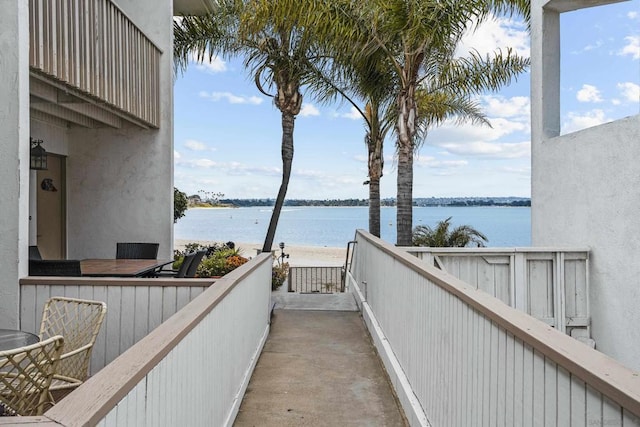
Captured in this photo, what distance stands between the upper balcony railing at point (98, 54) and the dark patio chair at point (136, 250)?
6.73ft

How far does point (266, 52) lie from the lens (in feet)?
39.1

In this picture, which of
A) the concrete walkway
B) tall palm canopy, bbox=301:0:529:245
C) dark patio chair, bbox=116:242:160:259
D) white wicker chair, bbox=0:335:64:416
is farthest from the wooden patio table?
tall palm canopy, bbox=301:0:529:245

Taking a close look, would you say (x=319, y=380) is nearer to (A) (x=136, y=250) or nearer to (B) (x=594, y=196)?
(B) (x=594, y=196)

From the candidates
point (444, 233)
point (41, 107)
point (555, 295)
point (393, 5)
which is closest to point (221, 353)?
point (555, 295)

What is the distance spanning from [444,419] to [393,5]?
7.50 m

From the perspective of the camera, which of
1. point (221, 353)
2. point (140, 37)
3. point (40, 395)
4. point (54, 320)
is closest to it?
point (40, 395)

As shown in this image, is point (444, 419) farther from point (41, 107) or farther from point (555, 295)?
point (41, 107)

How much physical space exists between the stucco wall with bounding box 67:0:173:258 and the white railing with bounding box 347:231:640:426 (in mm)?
5425

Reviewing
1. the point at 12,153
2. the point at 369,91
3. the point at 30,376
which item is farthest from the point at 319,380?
the point at 369,91

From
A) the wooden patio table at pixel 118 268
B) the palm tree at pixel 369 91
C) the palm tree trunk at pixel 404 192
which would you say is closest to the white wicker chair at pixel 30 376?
the wooden patio table at pixel 118 268

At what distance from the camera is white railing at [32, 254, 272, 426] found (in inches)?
60.9

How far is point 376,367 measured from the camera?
5.49 metres

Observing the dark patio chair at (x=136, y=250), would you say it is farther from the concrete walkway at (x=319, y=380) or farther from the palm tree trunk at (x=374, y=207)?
the palm tree trunk at (x=374, y=207)

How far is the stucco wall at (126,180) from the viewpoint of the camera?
30.2 ft
